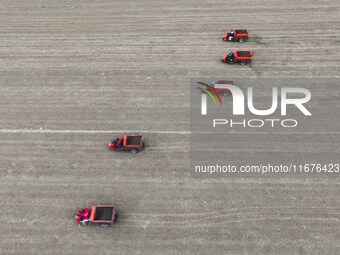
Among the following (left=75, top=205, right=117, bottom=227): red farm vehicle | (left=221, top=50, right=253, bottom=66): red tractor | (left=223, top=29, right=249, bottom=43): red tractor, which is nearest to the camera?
(left=75, top=205, right=117, bottom=227): red farm vehicle

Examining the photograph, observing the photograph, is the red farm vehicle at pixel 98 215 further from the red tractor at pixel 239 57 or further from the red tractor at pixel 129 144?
the red tractor at pixel 239 57

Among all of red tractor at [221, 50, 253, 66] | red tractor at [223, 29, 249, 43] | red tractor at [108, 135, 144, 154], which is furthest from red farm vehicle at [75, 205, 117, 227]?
red tractor at [223, 29, 249, 43]

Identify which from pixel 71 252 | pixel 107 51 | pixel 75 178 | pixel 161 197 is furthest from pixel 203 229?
pixel 107 51

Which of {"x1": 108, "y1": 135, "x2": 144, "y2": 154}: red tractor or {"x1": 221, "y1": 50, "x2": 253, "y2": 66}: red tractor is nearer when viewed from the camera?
{"x1": 108, "y1": 135, "x2": 144, "y2": 154}: red tractor

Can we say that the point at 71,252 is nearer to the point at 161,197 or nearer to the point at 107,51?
the point at 161,197

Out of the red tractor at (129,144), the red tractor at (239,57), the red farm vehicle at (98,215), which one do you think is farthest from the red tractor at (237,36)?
the red farm vehicle at (98,215)

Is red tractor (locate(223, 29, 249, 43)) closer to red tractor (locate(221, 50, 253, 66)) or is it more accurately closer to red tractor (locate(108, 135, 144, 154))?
red tractor (locate(221, 50, 253, 66))

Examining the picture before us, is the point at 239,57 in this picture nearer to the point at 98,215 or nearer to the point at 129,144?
the point at 129,144
